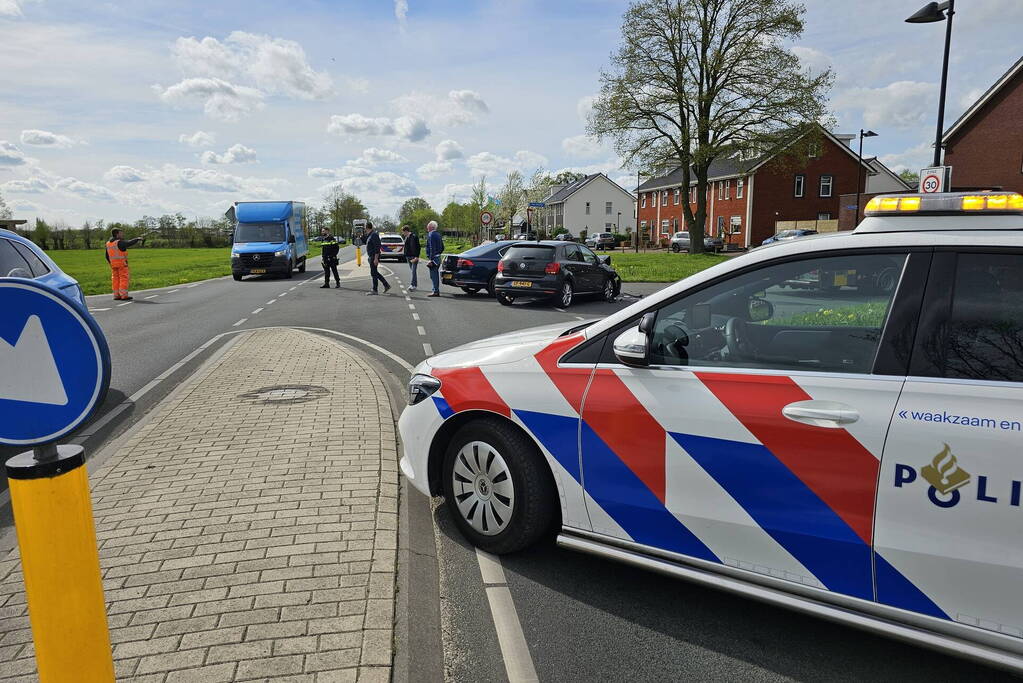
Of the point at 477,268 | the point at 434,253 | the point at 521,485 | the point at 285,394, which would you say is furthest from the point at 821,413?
the point at 434,253

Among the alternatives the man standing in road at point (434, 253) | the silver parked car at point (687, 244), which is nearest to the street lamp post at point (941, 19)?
the man standing in road at point (434, 253)

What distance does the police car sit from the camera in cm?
Answer: 246

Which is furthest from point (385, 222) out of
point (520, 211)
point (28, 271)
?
point (28, 271)

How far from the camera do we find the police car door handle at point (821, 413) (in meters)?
2.66

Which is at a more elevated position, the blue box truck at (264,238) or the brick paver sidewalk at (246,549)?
the blue box truck at (264,238)

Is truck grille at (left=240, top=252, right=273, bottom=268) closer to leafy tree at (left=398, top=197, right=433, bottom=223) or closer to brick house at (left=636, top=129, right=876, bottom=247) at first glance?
brick house at (left=636, top=129, right=876, bottom=247)

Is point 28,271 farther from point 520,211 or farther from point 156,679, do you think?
point 520,211

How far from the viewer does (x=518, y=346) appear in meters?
3.89

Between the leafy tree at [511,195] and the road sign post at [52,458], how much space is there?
94966mm

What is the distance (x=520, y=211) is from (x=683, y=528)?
9231cm

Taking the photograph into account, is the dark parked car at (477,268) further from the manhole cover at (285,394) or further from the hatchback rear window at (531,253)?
the manhole cover at (285,394)

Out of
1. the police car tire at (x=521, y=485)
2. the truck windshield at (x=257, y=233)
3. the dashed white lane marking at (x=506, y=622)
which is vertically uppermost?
the truck windshield at (x=257, y=233)

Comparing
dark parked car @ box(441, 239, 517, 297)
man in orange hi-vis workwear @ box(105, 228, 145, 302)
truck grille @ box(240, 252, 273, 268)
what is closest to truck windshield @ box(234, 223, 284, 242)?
truck grille @ box(240, 252, 273, 268)

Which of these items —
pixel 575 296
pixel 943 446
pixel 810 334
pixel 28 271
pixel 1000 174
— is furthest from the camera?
pixel 1000 174
